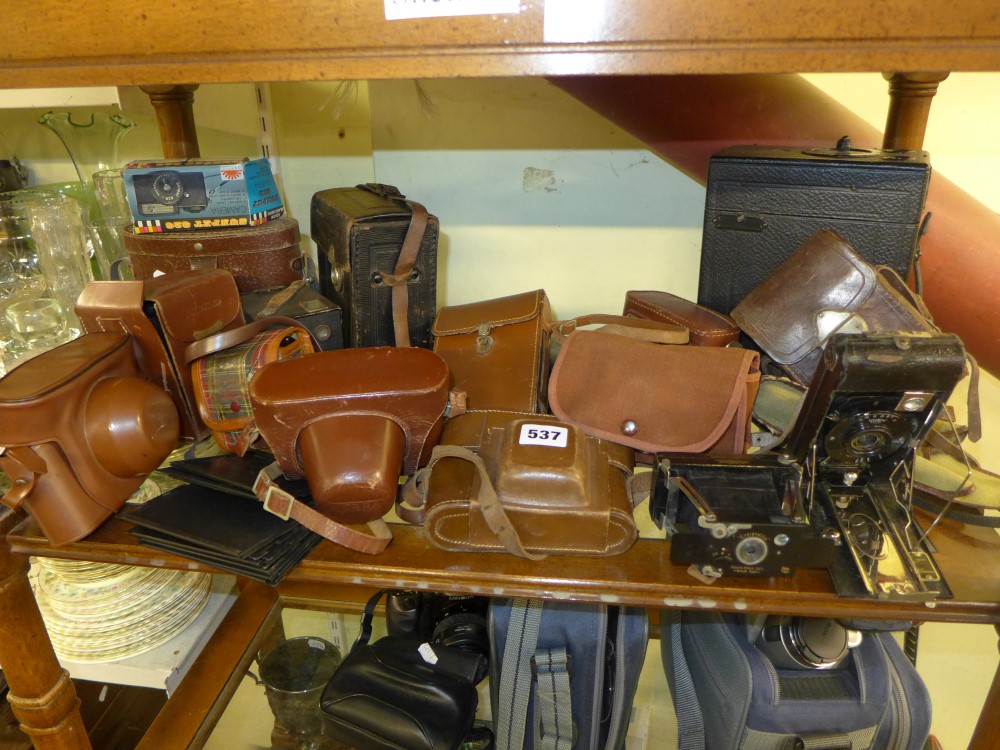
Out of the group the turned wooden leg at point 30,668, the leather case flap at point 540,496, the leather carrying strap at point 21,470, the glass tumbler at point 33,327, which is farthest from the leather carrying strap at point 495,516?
the glass tumbler at point 33,327

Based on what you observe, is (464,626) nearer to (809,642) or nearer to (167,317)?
(809,642)

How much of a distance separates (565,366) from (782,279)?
1.00 ft

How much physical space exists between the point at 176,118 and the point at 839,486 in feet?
3.72

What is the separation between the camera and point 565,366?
0.89 metres

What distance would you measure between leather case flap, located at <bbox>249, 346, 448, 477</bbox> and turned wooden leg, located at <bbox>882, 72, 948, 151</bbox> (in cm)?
77

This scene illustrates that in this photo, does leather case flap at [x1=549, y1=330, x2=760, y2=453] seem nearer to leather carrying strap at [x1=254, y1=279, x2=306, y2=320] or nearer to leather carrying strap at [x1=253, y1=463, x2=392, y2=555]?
leather carrying strap at [x1=253, y1=463, x2=392, y2=555]

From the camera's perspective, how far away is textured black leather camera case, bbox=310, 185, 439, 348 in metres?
0.99

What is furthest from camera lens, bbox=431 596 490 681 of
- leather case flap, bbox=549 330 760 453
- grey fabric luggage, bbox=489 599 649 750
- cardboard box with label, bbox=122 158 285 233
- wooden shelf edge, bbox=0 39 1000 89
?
wooden shelf edge, bbox=0 39 1000 89

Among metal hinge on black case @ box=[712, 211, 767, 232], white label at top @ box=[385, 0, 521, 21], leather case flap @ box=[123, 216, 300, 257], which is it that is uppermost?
white label at top @ box=[385, 0, 521, 21]

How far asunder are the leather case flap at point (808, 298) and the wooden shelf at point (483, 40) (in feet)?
0.88

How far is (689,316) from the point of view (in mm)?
979

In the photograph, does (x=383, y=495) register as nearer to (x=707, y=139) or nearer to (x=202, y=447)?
(x=202, y=447)

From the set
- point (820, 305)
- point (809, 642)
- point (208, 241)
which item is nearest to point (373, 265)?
point (208, 241)

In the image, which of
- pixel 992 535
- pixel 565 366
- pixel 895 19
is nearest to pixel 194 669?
pixel 565 366
